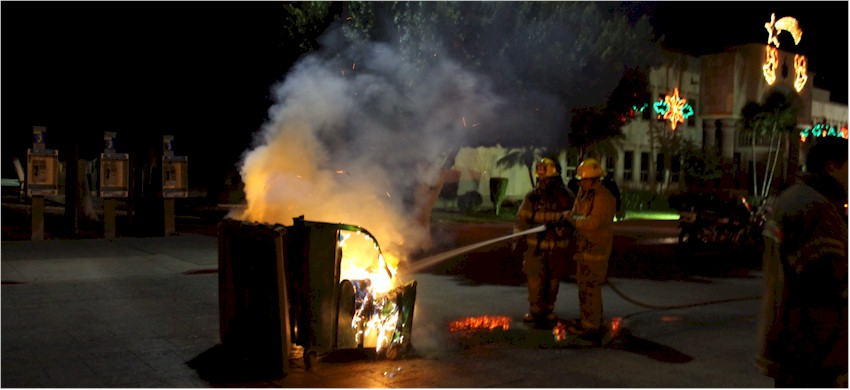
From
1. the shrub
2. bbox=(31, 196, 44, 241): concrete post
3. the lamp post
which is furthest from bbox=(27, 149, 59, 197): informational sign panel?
the shrub

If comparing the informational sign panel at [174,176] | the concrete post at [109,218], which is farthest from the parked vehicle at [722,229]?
the concrete post at [109,218]

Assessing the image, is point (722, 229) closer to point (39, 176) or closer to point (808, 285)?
point (808, 285)

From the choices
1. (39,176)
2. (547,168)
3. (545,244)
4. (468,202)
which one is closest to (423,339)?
(545,244)

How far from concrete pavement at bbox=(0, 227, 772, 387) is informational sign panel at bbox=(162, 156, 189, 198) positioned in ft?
21.2

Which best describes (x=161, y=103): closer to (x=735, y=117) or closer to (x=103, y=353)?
(x=103, y=353)

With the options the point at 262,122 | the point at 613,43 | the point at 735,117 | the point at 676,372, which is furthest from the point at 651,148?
the point at 676,372

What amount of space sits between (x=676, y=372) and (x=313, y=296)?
114 inches

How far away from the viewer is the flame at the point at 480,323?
307 inches

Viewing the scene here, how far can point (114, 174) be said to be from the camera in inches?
709

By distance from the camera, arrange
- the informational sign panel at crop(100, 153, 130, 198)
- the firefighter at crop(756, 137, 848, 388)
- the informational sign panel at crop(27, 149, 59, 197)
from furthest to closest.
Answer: the informational sign panel at crop(100, 153, 130, 198) → the informational sign panel at crop(27, 149, 59, 197) → the firefighter at crop(756, 137, 848, 388)

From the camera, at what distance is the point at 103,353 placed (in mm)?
6590

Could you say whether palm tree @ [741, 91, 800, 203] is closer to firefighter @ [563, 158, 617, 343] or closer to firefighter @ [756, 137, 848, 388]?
firefighter @ [563, 158, 617, 343]

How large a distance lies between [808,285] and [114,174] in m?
17.0

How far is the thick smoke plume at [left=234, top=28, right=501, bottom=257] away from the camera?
24.6ft
